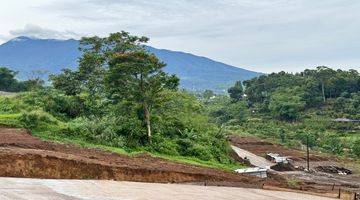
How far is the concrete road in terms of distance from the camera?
49.6 ft

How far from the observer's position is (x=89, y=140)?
31594mm

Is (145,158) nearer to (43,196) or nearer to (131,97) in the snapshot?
(131,97)

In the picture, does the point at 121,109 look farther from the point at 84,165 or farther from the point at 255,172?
the point at 84,165

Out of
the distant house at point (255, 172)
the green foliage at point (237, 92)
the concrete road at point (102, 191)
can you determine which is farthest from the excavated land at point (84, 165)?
the green foliage at point (237, 92)

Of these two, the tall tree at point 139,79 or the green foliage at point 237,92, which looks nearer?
the tall tree at point 139,79

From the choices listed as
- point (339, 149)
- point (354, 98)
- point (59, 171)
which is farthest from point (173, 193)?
point (354, 98)

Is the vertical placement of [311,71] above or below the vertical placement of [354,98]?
above

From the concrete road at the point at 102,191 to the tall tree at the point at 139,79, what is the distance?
40.3ft

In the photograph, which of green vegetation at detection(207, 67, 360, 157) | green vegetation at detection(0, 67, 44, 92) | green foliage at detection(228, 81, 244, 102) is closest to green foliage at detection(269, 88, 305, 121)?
green vegetation at detection(207, 67, 360, 157)

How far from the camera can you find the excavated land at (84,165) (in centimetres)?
1936

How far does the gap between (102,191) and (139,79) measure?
1791 centimetres

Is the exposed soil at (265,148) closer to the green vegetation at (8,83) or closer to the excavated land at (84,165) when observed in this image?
the excavated land at (84,165)

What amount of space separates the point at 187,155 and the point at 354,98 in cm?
6447

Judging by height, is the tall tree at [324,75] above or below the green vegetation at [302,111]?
above
